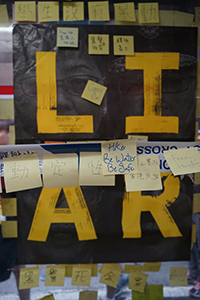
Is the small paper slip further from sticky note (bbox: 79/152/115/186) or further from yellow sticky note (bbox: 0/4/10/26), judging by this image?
yellow sticky note (bbox: 0/4/10/26)

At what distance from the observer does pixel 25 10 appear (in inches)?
55.7

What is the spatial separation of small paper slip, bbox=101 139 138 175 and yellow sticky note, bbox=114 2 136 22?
0.82 meters

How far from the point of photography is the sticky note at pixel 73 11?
1.42 meters

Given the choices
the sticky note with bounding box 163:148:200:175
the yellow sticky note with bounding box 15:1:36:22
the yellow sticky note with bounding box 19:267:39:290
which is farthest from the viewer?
the yellow sticky note with bounding box 19:267:39:290

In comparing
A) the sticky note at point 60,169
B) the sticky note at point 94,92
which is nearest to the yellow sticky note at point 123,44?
the sticky note at point 94,92

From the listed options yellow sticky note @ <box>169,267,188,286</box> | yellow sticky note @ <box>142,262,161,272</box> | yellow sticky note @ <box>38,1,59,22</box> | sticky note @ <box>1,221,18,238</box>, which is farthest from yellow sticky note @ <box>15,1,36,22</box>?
yellow sticky note @ <box>169,267,188,286</box>

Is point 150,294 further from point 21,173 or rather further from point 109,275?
point 21,173

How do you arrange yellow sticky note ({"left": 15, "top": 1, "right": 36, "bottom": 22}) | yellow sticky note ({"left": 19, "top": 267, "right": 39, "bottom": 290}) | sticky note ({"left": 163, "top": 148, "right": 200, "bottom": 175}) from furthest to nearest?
yellow sticky note ({"left": 19, "top": 267, "right": 39, "bottom": 290}), yellow sticky note ({"left": 15, "top": 1, "right": 36, "bottom": 22}), sticky note ({"left": 163, "top": 148, "right": 200, "bottom": 175})

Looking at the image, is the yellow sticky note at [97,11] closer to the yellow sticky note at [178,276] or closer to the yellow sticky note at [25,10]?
the yellow sticky note at [25,10]

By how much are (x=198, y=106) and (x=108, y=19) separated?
72cm

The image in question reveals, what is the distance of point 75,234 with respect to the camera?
1.51 m

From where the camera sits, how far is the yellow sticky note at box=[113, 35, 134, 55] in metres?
1.44

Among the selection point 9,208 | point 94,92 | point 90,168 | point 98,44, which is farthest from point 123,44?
point 9,208

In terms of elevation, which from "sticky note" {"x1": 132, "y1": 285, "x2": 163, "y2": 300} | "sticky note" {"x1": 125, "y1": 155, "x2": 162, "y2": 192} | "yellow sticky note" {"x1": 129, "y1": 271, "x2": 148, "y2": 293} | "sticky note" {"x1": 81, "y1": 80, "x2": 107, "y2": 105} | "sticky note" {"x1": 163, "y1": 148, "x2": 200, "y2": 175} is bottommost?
"sticky note" {"x1": 132, "y1": 285, "x2": 163, "y2": 300}
